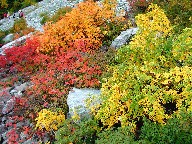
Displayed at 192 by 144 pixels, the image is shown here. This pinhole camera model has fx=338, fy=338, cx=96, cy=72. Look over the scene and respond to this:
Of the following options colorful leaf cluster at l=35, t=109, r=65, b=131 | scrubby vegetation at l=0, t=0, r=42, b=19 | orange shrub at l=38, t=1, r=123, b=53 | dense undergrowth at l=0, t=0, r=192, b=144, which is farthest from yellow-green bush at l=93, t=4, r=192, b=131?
scrubby vegetation at l=0, t=0, r=42, b=19

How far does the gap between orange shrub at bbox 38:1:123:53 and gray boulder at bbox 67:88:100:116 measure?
319cm

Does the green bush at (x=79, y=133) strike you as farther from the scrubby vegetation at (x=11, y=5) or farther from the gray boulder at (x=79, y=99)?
the scrubby vegetation at (x=11, y=5)

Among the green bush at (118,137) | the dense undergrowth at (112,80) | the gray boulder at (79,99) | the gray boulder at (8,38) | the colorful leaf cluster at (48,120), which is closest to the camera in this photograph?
the green bush at (118,137)

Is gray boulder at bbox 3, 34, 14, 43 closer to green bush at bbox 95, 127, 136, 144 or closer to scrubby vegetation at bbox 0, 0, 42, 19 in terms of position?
scrubby vegetation at bbox 0, 0, 42, 19

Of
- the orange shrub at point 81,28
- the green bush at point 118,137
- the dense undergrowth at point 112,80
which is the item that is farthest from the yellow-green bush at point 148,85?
the orange shrub at point 81,28

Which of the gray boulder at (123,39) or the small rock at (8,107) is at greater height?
the gray boulder at (123,39)

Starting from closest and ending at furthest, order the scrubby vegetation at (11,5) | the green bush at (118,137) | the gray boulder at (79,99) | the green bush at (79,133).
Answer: the green bush at (118,137) < the green bush at (79,133) < the gray boulder at (79,99) < the scrubby vegetation at (11,5)

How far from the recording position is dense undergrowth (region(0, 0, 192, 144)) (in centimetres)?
812

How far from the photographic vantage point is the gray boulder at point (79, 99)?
32.9 ft

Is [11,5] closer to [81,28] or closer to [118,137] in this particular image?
[81,28]

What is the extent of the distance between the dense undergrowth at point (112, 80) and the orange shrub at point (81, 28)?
1.7 inches

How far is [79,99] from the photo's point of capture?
10664mm

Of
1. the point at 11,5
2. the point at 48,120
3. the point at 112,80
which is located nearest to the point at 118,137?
the point at 112,80

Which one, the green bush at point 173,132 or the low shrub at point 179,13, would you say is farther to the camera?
the low shrub at point 179,13
